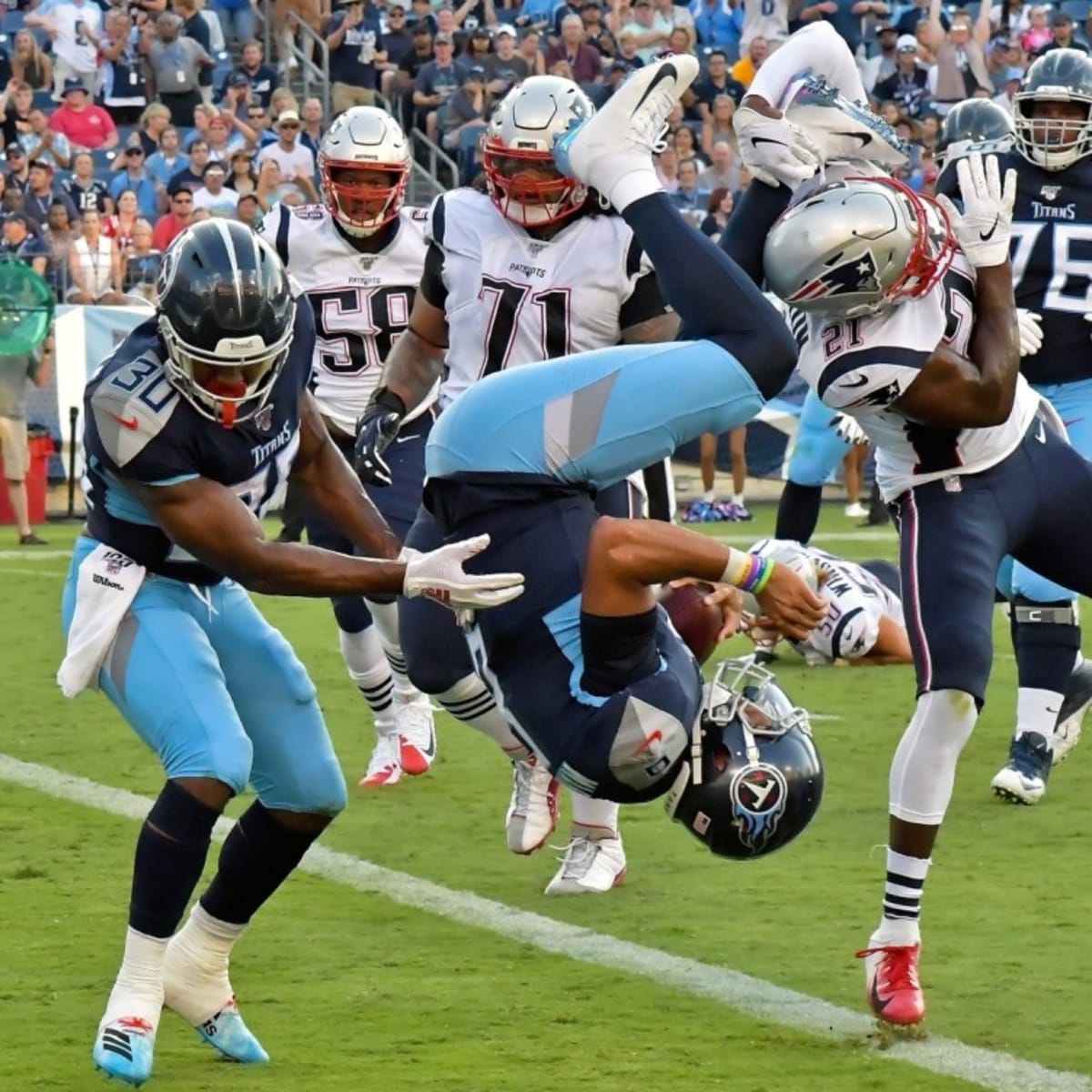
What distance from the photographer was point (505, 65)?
57.7ft

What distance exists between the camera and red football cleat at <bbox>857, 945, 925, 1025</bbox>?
4.25 metres

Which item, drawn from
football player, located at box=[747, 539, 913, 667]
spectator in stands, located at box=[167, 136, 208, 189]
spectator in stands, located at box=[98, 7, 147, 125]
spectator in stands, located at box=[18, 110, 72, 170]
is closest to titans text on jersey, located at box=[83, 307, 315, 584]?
football player, located at box=[747, 539, 913, 667]

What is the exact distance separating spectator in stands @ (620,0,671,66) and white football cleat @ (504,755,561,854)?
13.5m

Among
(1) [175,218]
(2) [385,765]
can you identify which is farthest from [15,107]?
(2) [385,765]

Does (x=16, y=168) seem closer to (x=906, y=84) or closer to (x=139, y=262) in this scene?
(x=139, y=262)

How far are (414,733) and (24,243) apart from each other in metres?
8.33

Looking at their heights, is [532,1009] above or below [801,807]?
below

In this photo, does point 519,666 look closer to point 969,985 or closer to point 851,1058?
point 851,1058

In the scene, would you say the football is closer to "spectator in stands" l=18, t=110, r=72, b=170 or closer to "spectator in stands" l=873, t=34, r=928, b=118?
"spectator in stands" l=18, t=110, r=72, b=170

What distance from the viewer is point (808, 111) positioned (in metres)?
5.37

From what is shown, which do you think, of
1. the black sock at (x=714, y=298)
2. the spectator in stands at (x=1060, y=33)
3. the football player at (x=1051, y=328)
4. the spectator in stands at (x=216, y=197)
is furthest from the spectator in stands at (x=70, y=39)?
the black sock at (x=714, y=298)

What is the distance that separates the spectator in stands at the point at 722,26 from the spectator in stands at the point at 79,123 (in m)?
5.48

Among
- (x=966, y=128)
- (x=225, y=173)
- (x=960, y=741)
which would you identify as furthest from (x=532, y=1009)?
(x=225, y=173)

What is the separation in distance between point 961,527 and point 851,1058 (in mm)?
1129
